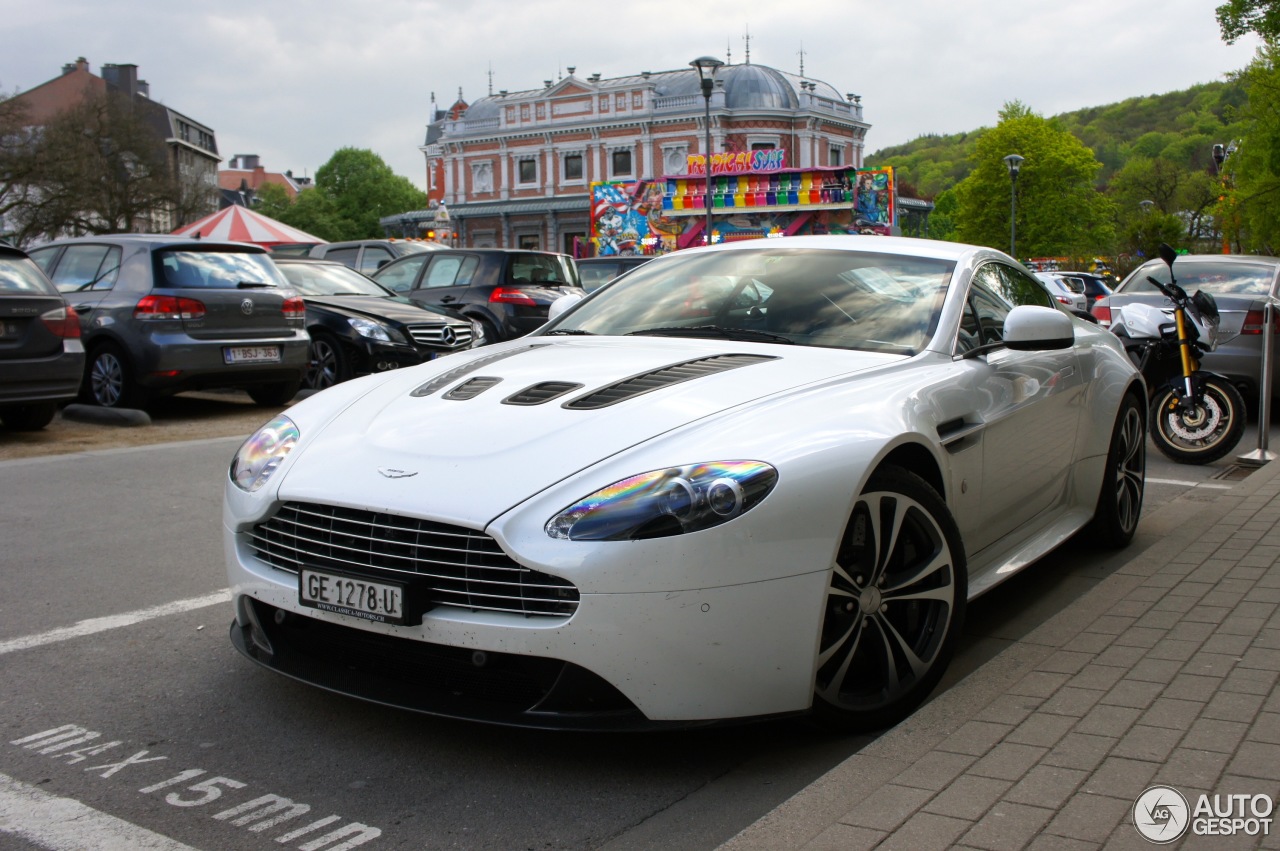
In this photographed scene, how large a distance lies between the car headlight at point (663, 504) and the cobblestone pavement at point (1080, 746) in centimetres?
66

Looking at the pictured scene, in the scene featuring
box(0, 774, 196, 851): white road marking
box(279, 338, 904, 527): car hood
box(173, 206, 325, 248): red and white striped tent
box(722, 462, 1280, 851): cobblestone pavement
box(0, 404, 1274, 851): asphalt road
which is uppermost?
box(173, 206, 325, 248): red and white striped tent

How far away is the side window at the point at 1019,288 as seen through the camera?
512 cm

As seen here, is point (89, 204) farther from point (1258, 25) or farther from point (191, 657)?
point (191, 657)

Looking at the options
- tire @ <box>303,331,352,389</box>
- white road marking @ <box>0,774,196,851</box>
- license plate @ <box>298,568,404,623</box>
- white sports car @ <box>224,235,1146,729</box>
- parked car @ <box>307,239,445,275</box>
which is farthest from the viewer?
parked car @ <box>307,239,445,275</box>

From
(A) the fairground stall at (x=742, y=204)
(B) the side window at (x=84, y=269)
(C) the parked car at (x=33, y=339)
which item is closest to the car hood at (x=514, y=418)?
(C) the parked car at (x=33, y=339)

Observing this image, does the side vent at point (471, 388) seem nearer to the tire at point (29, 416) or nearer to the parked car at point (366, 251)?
the tire at point (29, 416)

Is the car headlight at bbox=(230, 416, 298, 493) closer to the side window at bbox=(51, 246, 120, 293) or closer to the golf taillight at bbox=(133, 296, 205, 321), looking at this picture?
the golf taillight at bbox=(133, 296, 205, 321)

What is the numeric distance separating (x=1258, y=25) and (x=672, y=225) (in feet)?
135

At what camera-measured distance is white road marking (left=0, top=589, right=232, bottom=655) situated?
429cm

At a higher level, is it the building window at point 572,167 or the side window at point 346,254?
the building window at point 572,167

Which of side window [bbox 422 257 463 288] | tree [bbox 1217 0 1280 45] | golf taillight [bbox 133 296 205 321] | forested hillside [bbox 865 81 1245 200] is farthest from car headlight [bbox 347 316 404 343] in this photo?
forested hillside [bbox 865 81 1245 200]

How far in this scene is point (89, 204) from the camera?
1887 inches

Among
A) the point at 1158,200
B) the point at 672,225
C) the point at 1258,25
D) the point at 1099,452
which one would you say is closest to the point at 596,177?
the point at 672,225

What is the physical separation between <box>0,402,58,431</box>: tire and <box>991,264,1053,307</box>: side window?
7903 mm
